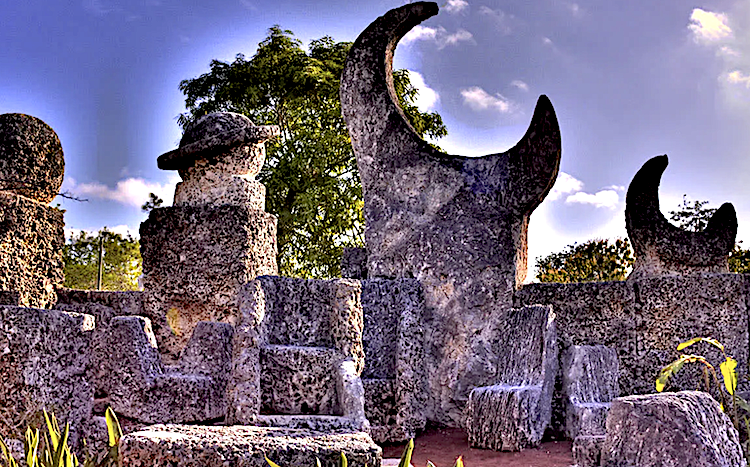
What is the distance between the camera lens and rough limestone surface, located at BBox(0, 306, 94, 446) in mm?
3047

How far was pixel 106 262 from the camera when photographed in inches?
741

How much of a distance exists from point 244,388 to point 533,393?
208cm

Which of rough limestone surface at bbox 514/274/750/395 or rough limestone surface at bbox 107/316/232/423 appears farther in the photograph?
rough limestone surface at bbox 514/274/750/395

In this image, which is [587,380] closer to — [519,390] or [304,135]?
[519,390]

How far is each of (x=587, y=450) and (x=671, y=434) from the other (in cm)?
113

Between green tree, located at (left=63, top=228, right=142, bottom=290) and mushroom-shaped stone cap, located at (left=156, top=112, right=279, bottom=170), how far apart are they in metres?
12.1

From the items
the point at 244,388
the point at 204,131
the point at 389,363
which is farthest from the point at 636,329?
the point at 204,131

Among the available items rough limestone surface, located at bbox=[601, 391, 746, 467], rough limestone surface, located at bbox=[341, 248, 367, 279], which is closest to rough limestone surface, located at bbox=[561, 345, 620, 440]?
rough limestone surface, located at bbox=[341, 248, 367, 279]

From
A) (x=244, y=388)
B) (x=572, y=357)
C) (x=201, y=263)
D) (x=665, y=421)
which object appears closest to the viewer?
(x=665, y=421)

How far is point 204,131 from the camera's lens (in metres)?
6.45

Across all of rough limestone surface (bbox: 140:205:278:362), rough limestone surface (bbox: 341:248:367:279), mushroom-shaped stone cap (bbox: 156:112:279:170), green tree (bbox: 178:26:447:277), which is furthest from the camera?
green tree (bbox: 178:26:447:277)

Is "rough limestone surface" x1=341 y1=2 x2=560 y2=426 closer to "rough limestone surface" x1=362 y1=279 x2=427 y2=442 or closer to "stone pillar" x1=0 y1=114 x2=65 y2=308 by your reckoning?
"rough limestone surface" x1=362 y1=279 x2=427 y2=442

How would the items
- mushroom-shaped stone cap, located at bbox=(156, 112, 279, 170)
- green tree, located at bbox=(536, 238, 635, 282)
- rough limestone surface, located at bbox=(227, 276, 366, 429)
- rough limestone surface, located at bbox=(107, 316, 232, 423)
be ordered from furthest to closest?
green tree, located at bbox=(536, 238, 635, 282) < mushroom-shaped stone cap, located at bbox=(156, 112, 279, 170) < rough limestone surface, located at bbox=(107, 316, 232, 423) < rough limestone surface, located at bbox=(227, 276, 366, 429)

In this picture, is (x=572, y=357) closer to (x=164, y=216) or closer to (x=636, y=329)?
(x=636, y=329)
